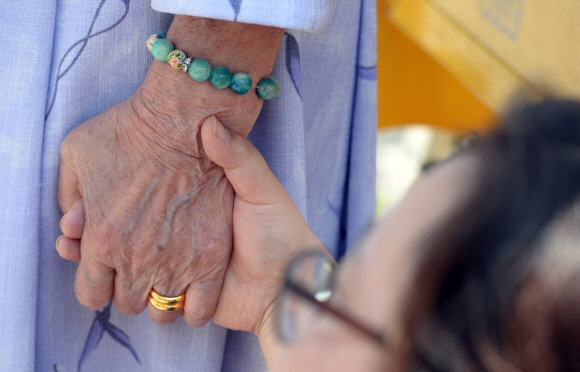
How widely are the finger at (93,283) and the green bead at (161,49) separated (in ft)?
0.85

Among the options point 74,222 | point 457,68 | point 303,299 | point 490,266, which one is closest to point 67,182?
point 74,222

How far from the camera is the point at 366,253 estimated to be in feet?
1.08

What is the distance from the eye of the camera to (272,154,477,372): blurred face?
28cm

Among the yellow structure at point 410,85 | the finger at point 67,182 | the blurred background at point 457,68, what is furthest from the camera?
the yellow structure at point 410,85

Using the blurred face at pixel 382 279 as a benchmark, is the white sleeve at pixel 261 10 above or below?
above

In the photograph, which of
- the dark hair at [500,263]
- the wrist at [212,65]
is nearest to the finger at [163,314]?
the wrist at [212,65]

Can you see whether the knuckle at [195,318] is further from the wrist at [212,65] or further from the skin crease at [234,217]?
the wrist at [212,65]

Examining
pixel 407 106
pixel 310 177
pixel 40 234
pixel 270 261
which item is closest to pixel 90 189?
pixel 40 234

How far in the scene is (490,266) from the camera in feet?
0.74

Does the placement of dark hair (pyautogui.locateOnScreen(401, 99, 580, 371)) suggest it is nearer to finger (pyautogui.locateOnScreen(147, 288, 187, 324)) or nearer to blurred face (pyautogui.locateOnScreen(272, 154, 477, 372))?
blurred face (pyautogui.locateOnScreen(272, 154, 477, 372))

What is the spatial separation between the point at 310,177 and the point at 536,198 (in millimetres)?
610

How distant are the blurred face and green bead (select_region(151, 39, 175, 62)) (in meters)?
0.35

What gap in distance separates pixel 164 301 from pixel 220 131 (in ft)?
0.83

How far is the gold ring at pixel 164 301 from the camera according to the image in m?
0.66
